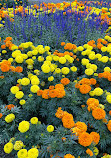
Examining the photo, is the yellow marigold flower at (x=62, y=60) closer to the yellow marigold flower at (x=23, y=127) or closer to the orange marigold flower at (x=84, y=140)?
the yellow marigold flower at (x=23, y=127)

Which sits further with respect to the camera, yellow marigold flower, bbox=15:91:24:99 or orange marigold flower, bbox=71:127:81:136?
yellow marigold flower, bbox=15:91:24:99

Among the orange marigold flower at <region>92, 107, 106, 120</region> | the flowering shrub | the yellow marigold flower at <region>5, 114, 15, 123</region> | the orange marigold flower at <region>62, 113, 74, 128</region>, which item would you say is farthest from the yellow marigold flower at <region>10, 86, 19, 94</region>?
the orange marigold flower at <region>92, 107, 106, 120</region>

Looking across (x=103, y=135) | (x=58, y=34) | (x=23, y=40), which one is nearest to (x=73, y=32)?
(x=58, y=34)

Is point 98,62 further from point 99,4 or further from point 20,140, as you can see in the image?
point 99,4

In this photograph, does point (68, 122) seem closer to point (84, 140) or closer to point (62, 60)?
point (84, 140)

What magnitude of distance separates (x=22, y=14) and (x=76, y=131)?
4.93m

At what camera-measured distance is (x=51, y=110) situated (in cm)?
244

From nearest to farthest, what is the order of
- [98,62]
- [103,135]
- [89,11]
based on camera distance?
[103,135]
[98,62]
[89,11]

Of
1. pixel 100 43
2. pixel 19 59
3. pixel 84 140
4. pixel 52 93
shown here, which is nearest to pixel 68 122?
pixel 84 140

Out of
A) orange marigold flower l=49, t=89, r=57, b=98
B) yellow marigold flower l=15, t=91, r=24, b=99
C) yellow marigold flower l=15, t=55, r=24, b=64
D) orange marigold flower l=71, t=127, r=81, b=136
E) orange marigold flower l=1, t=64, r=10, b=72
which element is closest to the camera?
orange marigold flower l=71, t=127, r=81, b=136

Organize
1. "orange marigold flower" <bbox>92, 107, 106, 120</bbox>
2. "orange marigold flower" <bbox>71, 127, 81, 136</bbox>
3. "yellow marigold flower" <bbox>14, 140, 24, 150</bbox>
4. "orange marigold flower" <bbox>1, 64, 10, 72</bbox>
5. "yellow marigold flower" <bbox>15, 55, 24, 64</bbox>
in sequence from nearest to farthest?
"orange marigold flower" <bbox>71, 127, 81, 136</bbox>
"orange marigold flower" <bbox>92, 107, 106, 120</bbox>
"yellow marigold flower" <bbox>14, 140, 24, 150</bbox>
"orange marigold flower" <bbox>1, 64, 10, 72</bbox>
"yellow marigold flower" <bbox>15, 55, 24, 64</bbox>

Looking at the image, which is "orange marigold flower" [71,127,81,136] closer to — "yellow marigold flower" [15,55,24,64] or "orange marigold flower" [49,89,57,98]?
"orange marigold flower" [49,89,57,98]

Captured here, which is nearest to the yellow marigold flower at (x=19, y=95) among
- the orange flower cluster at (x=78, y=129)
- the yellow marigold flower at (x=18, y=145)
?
the yellow marigold flower at (x=18, y=145)

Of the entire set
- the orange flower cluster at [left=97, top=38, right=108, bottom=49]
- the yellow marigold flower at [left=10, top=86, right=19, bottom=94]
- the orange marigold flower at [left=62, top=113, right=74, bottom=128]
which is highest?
the orange flower cluster at [left=97, top=38, right=108, bottom=49]
